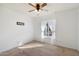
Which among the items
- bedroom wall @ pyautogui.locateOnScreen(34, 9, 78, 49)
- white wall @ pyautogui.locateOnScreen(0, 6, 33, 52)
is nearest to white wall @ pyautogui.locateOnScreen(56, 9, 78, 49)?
bedroom wall @ pyautogui.locateOnScreen(34, 9, 78, 49)

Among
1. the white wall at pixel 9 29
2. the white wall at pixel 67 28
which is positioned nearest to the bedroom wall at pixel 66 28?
the white wall at pixel 67 28

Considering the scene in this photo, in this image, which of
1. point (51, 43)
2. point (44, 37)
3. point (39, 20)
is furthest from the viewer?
point (39, 20)

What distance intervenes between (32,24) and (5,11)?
1.72m

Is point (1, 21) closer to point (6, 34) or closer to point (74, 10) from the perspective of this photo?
point (6, 34)

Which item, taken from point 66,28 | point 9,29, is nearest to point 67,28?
point 66,28

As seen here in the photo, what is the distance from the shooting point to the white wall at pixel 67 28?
2672 mm

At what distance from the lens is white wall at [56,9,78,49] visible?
2672 millimetres

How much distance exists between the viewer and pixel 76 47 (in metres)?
2.68

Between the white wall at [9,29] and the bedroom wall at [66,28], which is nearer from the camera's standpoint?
the white wall at [9,29]

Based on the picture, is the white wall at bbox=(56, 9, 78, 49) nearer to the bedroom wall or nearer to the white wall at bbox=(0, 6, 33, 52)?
the bedroom wall

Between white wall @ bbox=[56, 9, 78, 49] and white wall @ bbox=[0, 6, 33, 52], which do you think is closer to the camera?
white wall @ bbox=[0, 6, 33, 52]

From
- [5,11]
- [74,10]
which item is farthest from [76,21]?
[5,11]

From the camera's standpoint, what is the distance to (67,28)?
9.40 ft

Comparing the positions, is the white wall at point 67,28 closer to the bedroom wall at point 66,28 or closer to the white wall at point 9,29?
the bedroom wall at point 66,28
